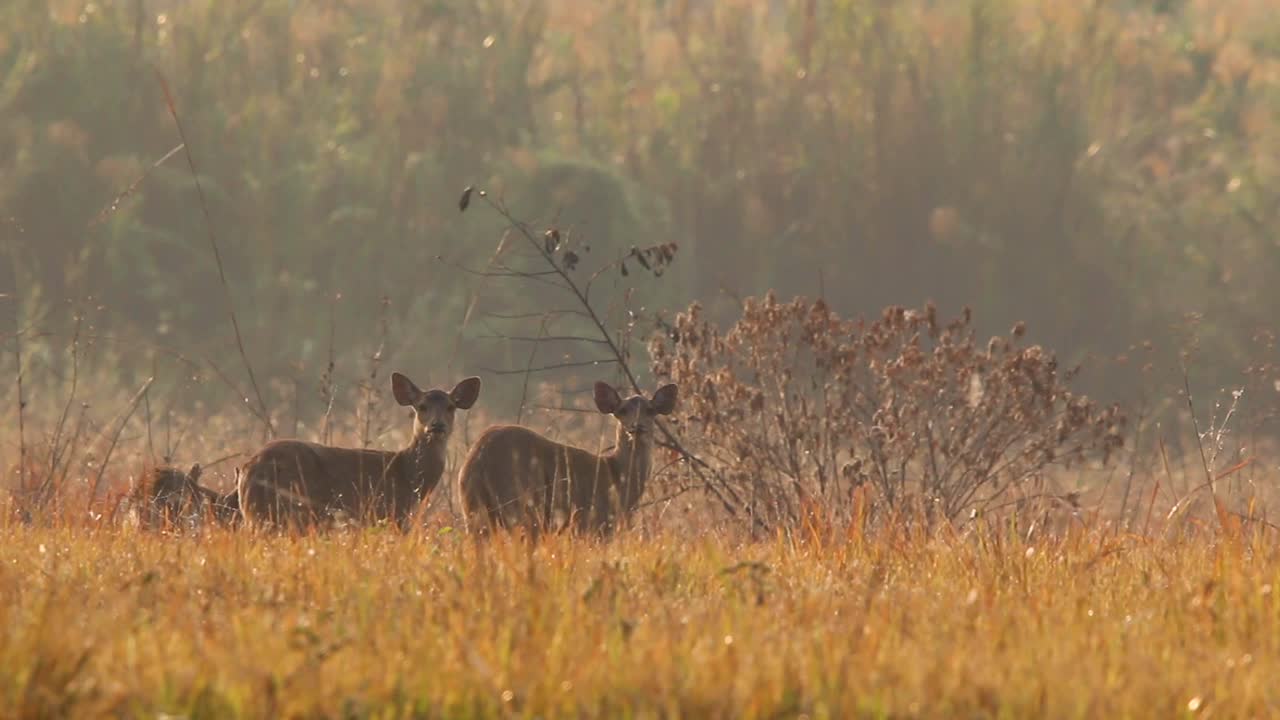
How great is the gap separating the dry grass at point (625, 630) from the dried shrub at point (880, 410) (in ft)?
6.70

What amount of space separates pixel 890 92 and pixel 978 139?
117cm

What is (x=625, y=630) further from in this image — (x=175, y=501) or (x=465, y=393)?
(x=465, y=393)

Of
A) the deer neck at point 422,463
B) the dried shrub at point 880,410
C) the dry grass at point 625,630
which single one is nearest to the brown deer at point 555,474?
the dried shrub at point 880,410

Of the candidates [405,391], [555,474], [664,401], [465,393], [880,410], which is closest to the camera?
[555,474]

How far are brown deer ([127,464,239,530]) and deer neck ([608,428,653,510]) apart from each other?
1794 mm

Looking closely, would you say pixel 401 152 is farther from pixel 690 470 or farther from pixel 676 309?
pixel 690 470

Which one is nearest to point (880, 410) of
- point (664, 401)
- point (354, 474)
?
point (664, 401)

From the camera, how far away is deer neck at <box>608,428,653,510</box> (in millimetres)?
9508

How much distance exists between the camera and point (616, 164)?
23.8 metres

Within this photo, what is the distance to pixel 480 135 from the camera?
23.8m

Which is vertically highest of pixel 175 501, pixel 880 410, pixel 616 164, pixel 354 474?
pixel 616 164

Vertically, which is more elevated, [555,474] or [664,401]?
[664,401]

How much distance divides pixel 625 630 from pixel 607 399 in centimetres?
456

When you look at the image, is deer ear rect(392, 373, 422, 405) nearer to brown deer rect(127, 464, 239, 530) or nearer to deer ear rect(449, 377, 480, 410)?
deer ear rect(449, 377, 480, 410)
